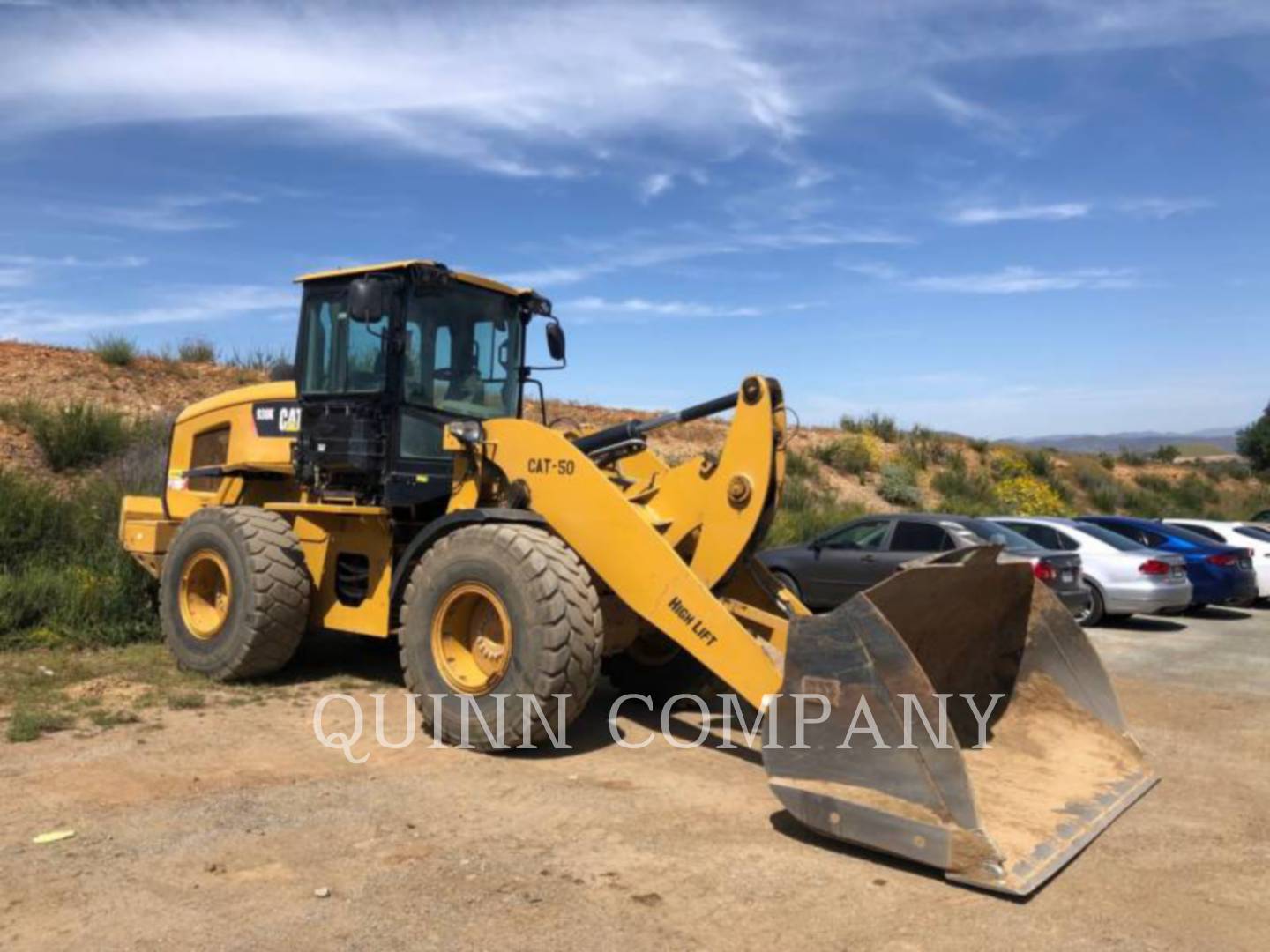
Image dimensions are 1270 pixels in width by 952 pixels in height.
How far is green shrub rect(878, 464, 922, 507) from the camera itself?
26.6 metres

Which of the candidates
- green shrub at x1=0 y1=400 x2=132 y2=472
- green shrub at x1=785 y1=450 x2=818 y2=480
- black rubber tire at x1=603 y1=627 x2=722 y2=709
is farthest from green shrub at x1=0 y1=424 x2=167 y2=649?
green shrub at x1=785 y1=450 x2=818 y2=480

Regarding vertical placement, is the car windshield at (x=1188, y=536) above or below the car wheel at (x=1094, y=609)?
above

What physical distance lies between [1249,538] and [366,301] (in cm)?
1568

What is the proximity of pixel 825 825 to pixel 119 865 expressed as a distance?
122 inches

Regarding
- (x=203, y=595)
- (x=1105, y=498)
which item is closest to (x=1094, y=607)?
(x=203, y=595)

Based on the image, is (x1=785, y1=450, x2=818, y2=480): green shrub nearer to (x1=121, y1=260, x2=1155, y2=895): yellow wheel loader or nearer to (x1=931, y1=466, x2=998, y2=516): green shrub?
(x1=931, y1=466, x2=998, y2=516): green shrub

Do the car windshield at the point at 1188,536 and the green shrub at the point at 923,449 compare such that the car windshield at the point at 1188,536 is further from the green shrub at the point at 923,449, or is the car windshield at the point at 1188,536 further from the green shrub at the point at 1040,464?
the green shrub at the point at 1040,464

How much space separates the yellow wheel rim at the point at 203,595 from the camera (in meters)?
8.05

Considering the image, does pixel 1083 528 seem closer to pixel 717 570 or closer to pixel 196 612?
pixel 717 570

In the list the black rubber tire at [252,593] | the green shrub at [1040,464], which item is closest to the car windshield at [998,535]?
the black rubber tire at [252,593]

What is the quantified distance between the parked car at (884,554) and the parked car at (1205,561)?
3.03m

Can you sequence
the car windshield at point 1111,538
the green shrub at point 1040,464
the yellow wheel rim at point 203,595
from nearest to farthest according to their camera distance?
the yellow wheel rim at point 203,595 → the car windshield at point 1111,538 → the green shrub at point 1040,464

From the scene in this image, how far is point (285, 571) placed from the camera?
7656 mm

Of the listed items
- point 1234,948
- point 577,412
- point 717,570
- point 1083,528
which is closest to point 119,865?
point 717,570
